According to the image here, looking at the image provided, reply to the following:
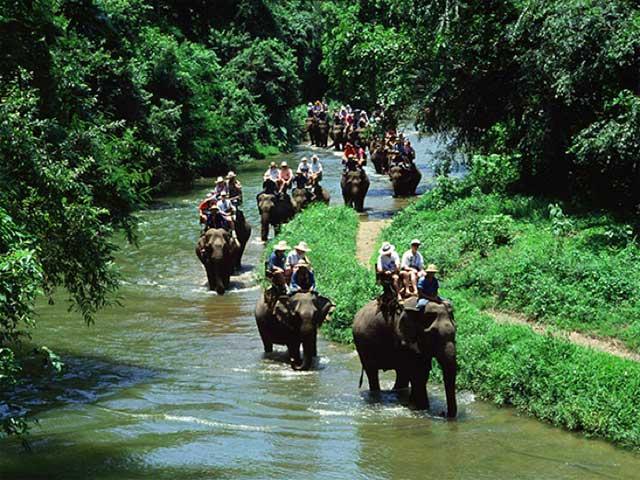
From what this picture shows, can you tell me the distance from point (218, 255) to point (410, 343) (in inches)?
363

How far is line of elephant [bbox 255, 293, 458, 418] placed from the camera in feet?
48.3

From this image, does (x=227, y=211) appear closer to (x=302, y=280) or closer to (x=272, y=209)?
(x=272, y=209)

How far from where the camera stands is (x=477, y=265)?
69.1 ft

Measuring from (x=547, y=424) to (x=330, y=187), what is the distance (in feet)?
83.9

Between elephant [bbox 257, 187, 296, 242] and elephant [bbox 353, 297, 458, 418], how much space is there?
1314 centimetres

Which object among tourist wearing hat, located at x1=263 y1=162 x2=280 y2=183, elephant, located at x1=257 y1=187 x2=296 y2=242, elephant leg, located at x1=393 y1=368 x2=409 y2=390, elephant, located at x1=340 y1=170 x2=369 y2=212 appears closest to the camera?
elephant leg, located at x1=393 y1=368 x2=409 y2=390

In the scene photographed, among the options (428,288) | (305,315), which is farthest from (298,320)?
(428,288)

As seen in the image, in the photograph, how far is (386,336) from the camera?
15.8m

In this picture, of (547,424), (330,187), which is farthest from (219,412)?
(330,187)

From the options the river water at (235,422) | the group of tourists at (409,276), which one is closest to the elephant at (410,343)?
the group of tourists at (409,276)

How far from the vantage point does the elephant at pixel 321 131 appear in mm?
56406

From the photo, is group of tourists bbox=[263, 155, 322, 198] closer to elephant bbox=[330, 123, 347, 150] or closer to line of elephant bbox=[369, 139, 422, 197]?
line of elephant bbox=[369, 139, 422, 197]

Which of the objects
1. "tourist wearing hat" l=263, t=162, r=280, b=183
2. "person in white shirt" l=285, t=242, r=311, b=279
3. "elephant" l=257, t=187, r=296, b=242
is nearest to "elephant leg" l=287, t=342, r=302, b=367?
"person in white shirt" l=285, t=242, r=311, b=279

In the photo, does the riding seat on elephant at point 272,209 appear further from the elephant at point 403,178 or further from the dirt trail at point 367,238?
the elephant at point 403,178
